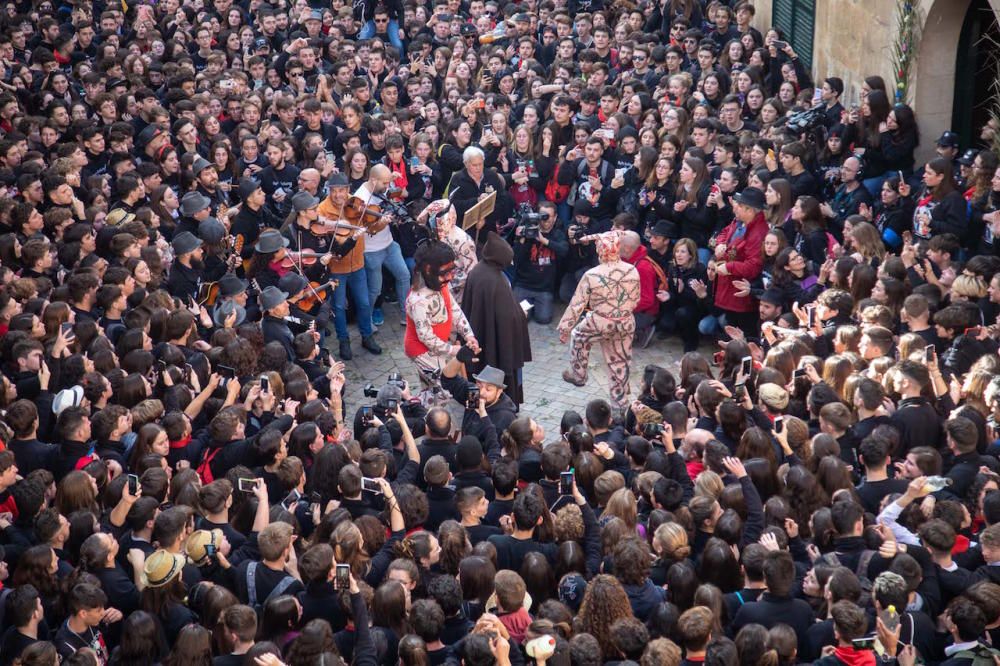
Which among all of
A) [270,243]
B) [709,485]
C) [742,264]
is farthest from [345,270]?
[709,485]

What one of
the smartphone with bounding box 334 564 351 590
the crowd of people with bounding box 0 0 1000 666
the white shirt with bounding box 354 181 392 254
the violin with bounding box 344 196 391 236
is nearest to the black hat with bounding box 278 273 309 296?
the crowd of people with bounding box 0 0 1000 666

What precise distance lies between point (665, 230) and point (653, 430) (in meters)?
4.50

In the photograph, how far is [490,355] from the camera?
1106 cm

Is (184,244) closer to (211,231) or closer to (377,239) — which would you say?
(211,231)

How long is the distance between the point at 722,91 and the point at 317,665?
10.6 meters

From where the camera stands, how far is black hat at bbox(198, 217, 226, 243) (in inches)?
462

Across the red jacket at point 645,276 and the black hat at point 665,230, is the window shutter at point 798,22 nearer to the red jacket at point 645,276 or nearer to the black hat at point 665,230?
the black hat at point 665,230

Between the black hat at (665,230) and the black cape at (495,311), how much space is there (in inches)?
87.8

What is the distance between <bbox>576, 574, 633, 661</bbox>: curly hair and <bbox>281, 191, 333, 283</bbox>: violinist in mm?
6057

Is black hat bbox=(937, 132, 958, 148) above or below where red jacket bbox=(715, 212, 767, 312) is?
above

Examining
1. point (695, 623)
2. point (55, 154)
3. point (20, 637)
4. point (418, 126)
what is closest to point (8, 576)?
point (20, 637)

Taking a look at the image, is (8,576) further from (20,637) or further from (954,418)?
(954,418)

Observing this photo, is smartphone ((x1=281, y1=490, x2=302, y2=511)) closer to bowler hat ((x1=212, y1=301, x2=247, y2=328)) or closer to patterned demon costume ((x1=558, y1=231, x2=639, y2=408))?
bowler hat ((x1=212, y1=301, x2=247, y2=328))

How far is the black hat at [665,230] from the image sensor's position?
12.7 meters
